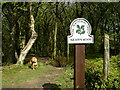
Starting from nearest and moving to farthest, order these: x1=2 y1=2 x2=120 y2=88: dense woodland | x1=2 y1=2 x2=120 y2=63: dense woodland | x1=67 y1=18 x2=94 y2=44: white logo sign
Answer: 1. x1=67 y1=18 x2=94 y2=44: white logo sign
2. x1=2 y1=2 x2=120 y2=88: dense woodland
3. x1=2 y1=2 x2=120 y2=63: dense woodland

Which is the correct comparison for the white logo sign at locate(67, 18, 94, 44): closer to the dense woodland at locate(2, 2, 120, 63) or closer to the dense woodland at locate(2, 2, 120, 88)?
the dense woodland at locate(2, 2, 120, 88)

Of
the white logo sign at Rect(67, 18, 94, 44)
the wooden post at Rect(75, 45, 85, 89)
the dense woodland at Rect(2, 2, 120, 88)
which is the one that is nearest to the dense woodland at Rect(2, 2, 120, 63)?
the dense woodland at Rect(2, 2, 120, 88)

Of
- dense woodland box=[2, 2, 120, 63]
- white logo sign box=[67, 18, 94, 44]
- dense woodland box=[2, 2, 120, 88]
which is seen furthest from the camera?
dense woodland box=[2, 2, 120, 63]

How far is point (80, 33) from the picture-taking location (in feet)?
12.1

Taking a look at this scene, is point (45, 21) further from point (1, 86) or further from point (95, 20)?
point (1, 86)

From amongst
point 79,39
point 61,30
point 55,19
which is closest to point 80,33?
point 79,39

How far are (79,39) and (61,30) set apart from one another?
24240 mm

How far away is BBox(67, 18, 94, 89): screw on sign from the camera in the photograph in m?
3.67

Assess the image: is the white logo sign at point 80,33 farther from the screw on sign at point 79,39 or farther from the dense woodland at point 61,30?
the dense woodland at point 61,30

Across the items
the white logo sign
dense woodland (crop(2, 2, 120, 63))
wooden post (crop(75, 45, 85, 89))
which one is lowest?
wooden post (crop(75, 45, 85, 89))

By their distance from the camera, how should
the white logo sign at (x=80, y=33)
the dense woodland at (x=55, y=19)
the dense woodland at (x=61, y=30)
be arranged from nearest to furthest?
1. the white logo sign at (x=80, y=33)
2. the dense woodland at (x=61, y=30)
3. the dense woodland at (x=55, y=19)

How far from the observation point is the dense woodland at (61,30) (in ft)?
23.1

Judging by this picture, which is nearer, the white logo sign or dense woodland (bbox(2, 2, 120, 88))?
the white logo sign

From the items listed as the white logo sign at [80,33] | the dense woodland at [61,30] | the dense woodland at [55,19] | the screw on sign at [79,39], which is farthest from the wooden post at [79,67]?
Result: the dense woodland at [55,19]
